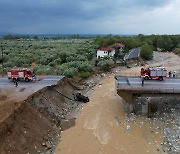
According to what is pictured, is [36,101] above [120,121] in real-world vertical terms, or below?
above

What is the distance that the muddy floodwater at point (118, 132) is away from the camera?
86.4 ft

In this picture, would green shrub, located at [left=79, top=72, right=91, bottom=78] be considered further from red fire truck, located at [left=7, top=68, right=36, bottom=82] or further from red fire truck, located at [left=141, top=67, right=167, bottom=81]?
red fire truck, located at [left=141, top=67, right=167, bottom=81]

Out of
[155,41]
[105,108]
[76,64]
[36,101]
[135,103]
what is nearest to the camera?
[36,101]

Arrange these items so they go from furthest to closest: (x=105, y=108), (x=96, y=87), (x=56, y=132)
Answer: (x=96, y=87)
(x=105, y=108)
(x=56, y=132)

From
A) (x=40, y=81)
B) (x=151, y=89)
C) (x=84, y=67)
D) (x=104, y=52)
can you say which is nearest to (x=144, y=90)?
(x=151, y=89)

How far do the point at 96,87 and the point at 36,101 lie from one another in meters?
19.1

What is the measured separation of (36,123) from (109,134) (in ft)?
28.4

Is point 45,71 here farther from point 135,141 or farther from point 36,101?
point 135,141

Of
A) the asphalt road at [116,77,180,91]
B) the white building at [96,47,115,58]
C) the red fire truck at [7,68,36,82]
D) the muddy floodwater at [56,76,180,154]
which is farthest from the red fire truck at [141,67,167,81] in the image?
the white building at [96,47,115,58]

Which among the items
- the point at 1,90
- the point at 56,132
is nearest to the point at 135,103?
the point at 56,132

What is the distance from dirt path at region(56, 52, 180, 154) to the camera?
2631 centimetres

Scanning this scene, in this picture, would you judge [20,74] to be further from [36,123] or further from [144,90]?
[144,90]

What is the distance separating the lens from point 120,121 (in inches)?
1297

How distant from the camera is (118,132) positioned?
3000cm
